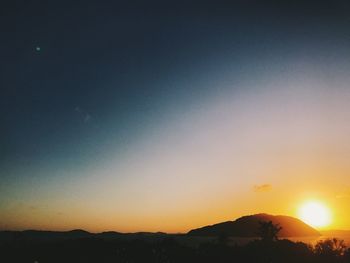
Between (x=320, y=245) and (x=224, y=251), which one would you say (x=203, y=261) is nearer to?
(x=224, y=251)

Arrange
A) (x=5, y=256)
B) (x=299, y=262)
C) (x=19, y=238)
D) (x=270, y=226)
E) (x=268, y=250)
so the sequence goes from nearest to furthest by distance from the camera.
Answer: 1. (x=299, y=262)
2. (x=268, y=250)
3. (x=5, y=256)
4. (x=270, y=226)
5. (x=19, y=238)

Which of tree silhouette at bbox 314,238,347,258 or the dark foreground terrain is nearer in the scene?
tree silhouette at bbox 314,238,347,258

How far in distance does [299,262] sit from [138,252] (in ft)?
118

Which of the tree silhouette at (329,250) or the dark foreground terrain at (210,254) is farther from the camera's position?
the dark foreground terrain at (210,254)

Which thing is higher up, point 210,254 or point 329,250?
point 329,250

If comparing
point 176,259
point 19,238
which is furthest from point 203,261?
point 19,238

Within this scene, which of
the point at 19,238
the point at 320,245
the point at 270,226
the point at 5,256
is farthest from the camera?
the point at 19,238

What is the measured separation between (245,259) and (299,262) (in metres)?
10.6

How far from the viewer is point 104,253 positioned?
257 feet

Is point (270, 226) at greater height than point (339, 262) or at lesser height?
greater

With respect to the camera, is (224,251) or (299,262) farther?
(224,251)

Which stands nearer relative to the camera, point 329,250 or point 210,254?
point 329,250

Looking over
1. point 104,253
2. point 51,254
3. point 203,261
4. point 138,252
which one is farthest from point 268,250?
point 51,254

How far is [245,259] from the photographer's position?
6938 cm
